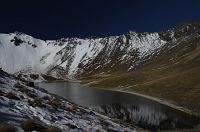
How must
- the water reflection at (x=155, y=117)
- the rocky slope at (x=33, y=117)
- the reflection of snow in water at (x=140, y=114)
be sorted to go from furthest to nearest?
1. the reflection of snow in water at (x=140, y=114)
2. the water reflection at (x=155, y=117)
3. the rocky slope at (x=33, y=117)

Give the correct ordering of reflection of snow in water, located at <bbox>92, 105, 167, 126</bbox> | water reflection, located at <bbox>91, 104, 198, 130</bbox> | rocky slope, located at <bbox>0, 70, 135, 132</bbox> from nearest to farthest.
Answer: rocky slope, located at <bbox>0, 70, 135, 132</bbox> < water reflection, located at <bbox>91, 104, 198, 130</bbox> < reflection of snow in water, located at <bbox>92, 105, 167, 126</bbox>

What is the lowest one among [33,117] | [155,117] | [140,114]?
[155,117]

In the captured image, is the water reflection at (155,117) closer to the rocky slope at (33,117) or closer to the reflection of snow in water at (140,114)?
the reflection of snow in water at (140,114)

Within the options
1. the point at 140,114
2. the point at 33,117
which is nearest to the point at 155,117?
the point at 140,114

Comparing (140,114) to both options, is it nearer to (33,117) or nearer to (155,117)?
(155,117)

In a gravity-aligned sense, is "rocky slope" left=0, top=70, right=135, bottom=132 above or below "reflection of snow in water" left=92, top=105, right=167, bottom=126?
above

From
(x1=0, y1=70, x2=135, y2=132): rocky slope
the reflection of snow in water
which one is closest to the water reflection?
the reflection of snow in water

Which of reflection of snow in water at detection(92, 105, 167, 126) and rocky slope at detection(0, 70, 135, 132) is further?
reflection of snow in water at detection(92, 105, 167, 126)

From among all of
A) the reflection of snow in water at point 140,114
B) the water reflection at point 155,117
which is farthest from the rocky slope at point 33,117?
the reflection of snow in water at point 140,114

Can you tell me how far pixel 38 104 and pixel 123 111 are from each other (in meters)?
73.2

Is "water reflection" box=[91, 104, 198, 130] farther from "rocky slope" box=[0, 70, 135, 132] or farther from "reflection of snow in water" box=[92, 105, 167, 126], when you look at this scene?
"rocky slope" box=[0, 70, 135, 132]

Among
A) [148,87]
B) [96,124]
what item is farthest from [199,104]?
[96,124]

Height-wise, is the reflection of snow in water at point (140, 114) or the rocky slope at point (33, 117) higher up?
the rocky slope at point (33, 117)

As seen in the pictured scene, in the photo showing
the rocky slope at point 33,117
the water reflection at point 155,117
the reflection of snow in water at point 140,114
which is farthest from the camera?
the reflection of snow in water at point 140,114
